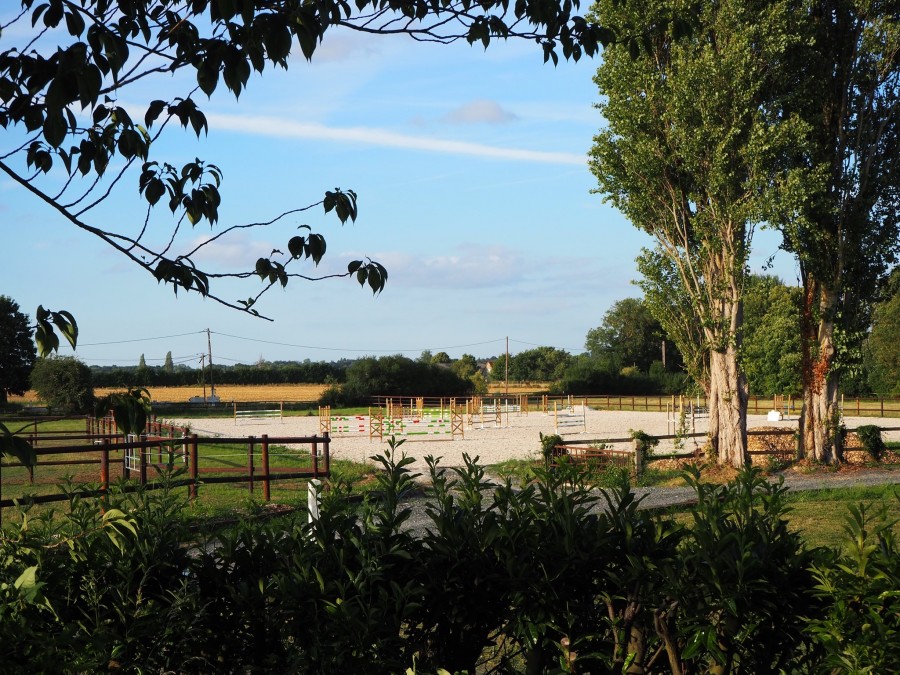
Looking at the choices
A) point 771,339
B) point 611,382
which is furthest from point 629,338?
point 771,339

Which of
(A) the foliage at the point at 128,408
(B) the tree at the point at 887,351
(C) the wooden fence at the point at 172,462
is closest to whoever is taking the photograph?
(A) the foliage at the point at 128,408

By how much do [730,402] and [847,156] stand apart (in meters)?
6.96

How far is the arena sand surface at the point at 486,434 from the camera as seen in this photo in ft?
94.3

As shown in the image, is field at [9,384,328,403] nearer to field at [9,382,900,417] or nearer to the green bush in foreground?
field at [9,382,900,417]

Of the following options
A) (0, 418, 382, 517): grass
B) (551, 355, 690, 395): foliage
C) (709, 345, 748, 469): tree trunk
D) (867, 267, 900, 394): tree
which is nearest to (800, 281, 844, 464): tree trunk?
(709, 345, 748, 469): tree trunk

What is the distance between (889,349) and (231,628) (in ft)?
240

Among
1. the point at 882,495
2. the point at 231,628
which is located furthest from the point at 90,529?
the point at 882,495

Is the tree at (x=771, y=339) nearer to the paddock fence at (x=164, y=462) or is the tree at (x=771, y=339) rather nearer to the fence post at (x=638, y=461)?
the fence post at (x=638, y=461)

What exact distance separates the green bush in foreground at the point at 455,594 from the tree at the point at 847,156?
20142mm

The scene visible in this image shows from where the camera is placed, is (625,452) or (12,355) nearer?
(625,452)

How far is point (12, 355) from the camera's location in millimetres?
62000

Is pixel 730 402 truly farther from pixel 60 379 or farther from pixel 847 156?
pixel 60 379

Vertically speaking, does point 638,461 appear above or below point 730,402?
below

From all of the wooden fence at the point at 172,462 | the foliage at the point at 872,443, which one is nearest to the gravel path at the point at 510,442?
the foliage at the point at 872,443
